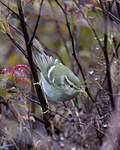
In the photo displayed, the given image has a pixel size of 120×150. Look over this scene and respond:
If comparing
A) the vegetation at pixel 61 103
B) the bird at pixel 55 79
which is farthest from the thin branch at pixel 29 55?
the bird at pixel 55 79

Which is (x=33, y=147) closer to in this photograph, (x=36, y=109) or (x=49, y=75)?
(x=49, y=75)

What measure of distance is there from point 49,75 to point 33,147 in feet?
1.96

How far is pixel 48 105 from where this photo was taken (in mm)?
3830

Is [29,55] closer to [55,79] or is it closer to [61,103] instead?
[55,79]

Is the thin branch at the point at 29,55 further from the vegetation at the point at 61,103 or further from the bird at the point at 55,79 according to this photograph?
the bird at the point at 55,79

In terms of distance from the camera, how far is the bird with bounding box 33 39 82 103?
3.60m

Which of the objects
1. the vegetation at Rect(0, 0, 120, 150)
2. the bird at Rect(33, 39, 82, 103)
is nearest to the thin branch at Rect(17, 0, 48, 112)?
the vegetation at Rect(0, 0, 120, 150)

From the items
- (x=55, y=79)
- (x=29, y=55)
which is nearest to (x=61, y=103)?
(x=55, y=79)

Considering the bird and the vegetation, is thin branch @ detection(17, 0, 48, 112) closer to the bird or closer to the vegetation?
the vegetation

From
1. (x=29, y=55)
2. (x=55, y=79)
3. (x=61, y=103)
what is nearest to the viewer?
(x=29, y=55)

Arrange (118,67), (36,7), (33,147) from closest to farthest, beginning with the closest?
1. (33,147)
2. (118,67)
3. (36,7)

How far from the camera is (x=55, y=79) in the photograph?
384cm

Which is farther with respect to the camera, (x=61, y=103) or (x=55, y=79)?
(x=61, y=103)

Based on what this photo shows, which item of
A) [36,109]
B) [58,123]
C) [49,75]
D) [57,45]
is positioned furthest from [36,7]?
[57,45]
